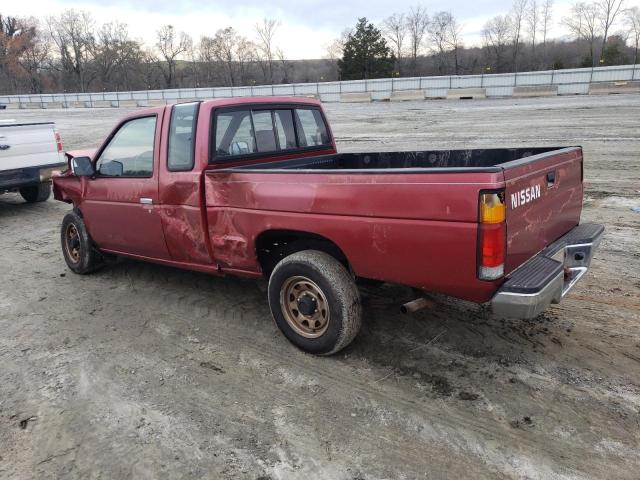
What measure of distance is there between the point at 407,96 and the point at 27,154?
97.5 ft

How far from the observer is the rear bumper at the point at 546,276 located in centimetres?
287

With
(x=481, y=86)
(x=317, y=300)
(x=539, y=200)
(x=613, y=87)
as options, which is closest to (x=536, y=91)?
(x=481, y=86)

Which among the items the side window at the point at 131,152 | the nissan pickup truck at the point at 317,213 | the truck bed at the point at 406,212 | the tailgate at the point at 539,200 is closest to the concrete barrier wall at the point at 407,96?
the nissan pickup truck at the point at 317,213

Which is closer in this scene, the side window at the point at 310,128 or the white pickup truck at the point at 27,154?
the side window at the point at 310,128

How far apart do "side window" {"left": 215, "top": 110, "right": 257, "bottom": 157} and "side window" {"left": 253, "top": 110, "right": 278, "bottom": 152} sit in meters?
0.08

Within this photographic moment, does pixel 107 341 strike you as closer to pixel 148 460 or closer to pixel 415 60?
pixel 148 460

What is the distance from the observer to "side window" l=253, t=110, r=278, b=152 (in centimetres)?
461

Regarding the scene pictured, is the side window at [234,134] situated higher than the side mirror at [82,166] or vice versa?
the side window at [234,134]

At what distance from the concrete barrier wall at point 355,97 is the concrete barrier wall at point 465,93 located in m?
5.62

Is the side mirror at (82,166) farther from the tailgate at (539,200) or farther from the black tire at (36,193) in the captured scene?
the black tire at (36,193)

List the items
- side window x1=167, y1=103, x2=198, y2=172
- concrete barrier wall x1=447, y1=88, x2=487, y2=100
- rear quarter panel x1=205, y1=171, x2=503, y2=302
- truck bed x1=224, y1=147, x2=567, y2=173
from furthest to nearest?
concrete barrier wall x1=447, y1=88, x2=487, y2=100, truck bed x1=224, y1=147, x2=567, y2=173, side window x1=167, y1=103, x2=198, y2=172, rear quarter panel x1=205, y1=171, x2=503, y2=302

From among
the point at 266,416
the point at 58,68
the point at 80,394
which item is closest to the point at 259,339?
the point at 266,416

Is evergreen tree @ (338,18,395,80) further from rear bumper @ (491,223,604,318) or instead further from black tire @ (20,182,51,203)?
rear bumper @ (491,223,604,318)

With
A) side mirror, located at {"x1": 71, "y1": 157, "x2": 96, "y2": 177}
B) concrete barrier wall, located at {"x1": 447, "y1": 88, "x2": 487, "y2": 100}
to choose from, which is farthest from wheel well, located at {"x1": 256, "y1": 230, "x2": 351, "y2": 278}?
concrete barrier wall, located at {"x1": 447, "y1": 88, "x2": 487, "y2": 100}
